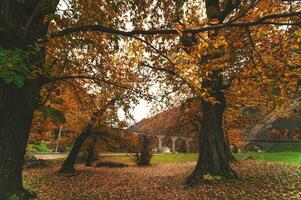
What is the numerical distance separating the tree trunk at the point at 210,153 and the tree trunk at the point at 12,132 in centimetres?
808

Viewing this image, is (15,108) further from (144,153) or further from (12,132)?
(144,153)

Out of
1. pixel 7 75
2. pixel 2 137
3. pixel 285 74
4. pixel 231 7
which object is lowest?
pixel 2 137

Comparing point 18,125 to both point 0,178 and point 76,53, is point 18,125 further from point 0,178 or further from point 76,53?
point 76,53

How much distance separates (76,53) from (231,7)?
6.27 metres

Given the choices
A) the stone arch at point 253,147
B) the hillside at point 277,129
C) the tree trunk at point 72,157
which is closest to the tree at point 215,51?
the tree trunk at point 72,157

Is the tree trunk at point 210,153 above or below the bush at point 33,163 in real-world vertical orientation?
above

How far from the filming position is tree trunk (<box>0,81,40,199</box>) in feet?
21.1

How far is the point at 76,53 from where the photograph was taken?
10562 mm

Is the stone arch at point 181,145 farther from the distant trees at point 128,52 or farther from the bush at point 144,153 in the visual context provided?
the distant trees at point 128,52

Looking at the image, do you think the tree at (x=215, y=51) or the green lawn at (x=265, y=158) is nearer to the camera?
the tree at (x=215, y=51)

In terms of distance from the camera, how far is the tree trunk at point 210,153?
13.1 meters

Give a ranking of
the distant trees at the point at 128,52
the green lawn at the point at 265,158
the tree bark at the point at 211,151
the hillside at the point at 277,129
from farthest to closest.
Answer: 1. the hillside at the point at 277,129
2. the green lawn at the point at 265,158
3. the tree bark at the point at 211,151
4. the distant trees at the point at 128,52

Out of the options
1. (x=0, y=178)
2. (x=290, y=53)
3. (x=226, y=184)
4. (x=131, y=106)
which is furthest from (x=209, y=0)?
(x=0, y=178)

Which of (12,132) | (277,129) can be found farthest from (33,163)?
(277,129)
